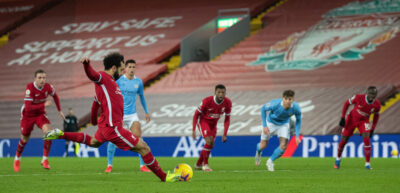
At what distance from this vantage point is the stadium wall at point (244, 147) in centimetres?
2112

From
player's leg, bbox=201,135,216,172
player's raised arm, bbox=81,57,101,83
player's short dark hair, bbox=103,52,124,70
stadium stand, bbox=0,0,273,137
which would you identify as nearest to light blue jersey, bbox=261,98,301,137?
player's leg, bbox=201,135,216,172

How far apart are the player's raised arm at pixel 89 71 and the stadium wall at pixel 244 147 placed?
13.7 m

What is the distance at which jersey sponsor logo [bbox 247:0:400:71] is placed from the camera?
2805cm

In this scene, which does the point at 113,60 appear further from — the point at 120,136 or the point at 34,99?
the point at 34,99

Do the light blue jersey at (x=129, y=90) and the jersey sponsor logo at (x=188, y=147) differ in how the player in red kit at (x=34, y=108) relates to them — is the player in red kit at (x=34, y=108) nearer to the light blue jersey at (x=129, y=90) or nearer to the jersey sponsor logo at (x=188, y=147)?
the light blue jersey at (x=129, y=90)

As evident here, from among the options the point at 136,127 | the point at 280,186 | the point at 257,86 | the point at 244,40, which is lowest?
the point at 280,186

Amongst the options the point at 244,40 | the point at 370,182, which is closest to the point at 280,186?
the point at 370,182

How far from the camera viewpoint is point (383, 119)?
2272cm

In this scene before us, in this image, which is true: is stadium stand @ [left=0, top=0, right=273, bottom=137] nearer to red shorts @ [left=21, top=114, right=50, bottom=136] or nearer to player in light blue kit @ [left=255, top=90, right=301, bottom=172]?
red shorts @ [left=21, top=114, right=50, bottom=136]

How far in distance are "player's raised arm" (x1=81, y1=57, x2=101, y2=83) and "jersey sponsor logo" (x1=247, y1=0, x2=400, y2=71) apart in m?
19.7

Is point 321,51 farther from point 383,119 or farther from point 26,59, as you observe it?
point 26,59

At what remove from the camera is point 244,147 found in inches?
894

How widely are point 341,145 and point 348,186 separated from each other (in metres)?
6.57

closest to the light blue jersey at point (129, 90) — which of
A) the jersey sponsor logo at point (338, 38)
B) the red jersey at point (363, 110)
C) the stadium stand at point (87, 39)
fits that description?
the red jersey at point (363, 110)
